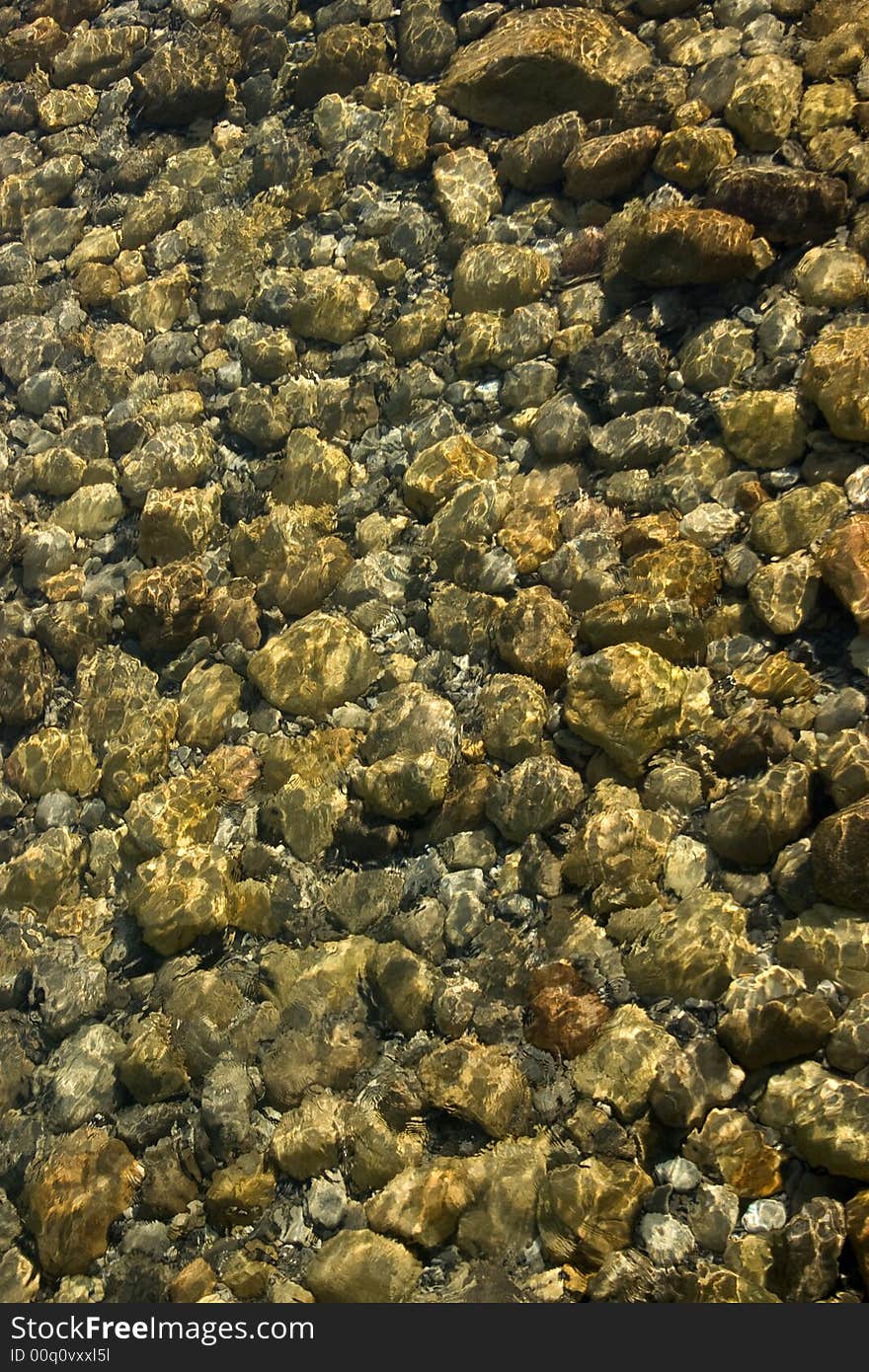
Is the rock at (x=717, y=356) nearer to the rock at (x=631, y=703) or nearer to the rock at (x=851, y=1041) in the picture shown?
the rock at (x=631, y=703)

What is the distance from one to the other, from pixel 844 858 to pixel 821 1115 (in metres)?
1.15

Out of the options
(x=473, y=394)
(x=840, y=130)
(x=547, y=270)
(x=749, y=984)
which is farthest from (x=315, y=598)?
(x=840, y=130)

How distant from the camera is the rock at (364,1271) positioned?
483cm

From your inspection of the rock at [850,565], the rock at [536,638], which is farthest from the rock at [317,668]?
the rock at [850,565]

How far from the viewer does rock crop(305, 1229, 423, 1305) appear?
15.8ft

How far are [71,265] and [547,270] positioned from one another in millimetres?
4183

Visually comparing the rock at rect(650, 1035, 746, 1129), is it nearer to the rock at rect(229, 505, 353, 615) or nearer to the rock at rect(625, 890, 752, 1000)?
the rock at rect(625, 890, 752, 1000)

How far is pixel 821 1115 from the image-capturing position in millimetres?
4559

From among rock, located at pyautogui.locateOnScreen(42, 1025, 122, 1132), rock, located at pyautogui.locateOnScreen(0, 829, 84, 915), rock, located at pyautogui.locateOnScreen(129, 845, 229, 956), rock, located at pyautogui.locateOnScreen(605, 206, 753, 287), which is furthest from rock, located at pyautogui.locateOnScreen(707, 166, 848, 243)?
rock, located at pyautogui.locateOnScreen(42, 1025, 122, 1132)

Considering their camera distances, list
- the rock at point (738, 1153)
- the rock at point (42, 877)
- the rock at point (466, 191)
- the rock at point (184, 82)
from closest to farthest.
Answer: the rock at point (738, 1153)
the rock at point (42, 877)
the rock at point (466, 191)
the rock at point (184, 82)

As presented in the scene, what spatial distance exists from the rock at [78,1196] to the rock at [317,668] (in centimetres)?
263

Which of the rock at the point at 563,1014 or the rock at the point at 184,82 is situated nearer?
the rock at the point at 563,1014

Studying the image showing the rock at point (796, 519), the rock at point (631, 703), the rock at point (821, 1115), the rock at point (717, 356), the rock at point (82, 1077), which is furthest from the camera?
the rock at point (717, 356)

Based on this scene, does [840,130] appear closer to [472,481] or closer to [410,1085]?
[472,481]
